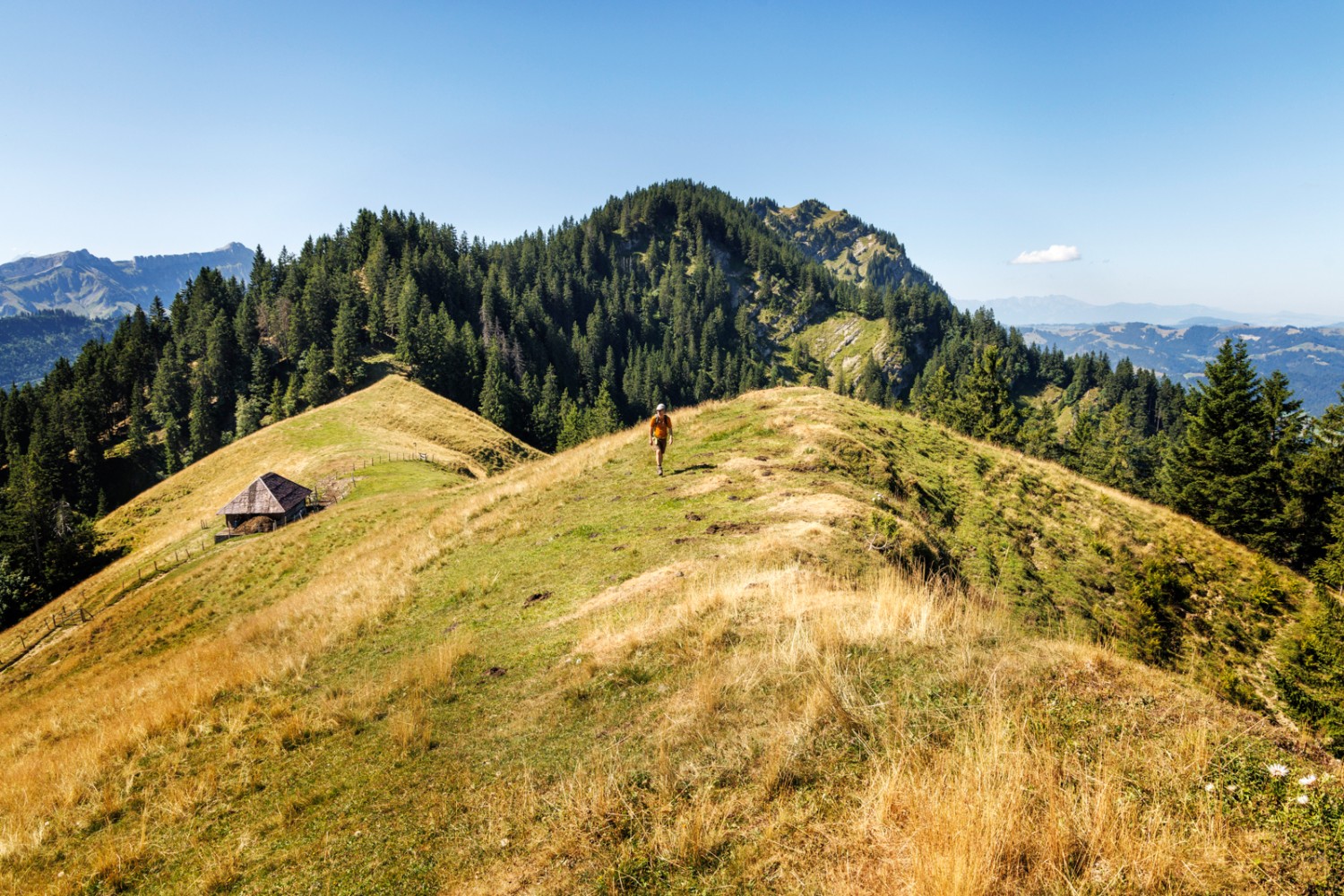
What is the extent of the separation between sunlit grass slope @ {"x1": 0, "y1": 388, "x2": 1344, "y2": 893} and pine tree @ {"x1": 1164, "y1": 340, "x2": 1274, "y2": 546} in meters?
28.3

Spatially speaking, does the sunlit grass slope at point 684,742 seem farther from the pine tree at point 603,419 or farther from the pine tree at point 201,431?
the pine tree at point 201,431

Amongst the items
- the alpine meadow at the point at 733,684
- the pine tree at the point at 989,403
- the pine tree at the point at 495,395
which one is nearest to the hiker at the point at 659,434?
the alpine meadow at the point at 733,684

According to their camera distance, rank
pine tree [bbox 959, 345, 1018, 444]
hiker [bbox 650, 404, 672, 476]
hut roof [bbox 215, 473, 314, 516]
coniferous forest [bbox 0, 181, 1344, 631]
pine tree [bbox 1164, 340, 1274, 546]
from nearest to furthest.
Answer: hiker [bbox 650, 404, 672, 476]
pine tree [bbox 1164, 340, 1274, 546]
coniferous forest [bbox 0, 181, 1344, 631]
hut roof [bbox 215, 473, 314, 516]
pine tree [bbox 959, 345, 1018, 444]

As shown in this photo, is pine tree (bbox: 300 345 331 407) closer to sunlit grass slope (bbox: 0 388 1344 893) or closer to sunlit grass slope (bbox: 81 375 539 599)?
sunlit grass slope (bbox: 81 375 539 599)

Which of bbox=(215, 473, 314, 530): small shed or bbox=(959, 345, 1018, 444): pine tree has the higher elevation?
bbox=(959, 345, 1018, 444): pine tree

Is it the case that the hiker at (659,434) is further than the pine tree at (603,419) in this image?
No

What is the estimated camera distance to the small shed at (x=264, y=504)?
144ft

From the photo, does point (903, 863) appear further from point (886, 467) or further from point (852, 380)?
point (852, 380)

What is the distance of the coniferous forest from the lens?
38.8 meters

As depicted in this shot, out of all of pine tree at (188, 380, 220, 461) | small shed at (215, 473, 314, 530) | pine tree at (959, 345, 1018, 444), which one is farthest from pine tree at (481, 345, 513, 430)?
pine tree at (959, 345, 1018, 444)

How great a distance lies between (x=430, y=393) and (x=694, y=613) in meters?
87.1

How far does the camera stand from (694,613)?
A: 28.6 ft

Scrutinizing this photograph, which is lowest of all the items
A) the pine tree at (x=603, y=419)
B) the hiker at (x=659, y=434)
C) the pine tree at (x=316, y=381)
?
the pine tree at (x=603, y=419)

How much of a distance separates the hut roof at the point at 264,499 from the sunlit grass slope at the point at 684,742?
2941 cm
